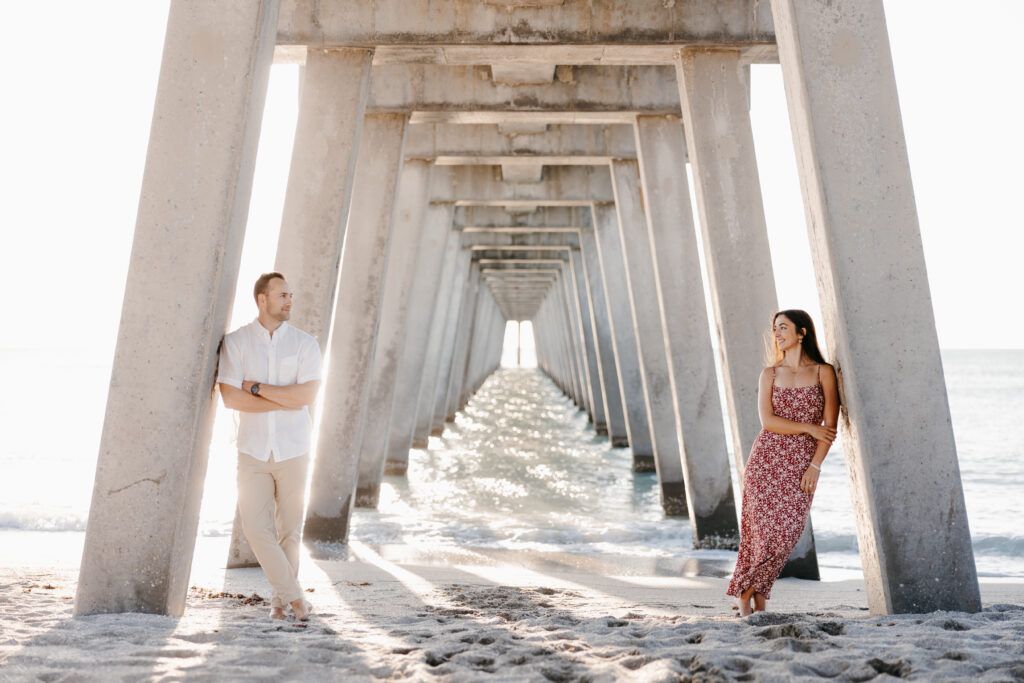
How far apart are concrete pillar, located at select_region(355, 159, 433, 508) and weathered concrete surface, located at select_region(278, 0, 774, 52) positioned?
4134 mm

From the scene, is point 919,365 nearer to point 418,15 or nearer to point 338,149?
point 338,149

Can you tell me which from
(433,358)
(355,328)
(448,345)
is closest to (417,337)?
(433,358)

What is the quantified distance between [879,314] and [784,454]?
91cm

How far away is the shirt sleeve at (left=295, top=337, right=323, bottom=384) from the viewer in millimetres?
4273

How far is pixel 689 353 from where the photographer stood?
956cm

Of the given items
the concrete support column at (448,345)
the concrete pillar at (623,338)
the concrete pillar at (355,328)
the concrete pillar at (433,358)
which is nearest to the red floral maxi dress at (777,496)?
the concrete pillar at (355,328)

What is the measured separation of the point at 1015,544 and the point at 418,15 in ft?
30.9

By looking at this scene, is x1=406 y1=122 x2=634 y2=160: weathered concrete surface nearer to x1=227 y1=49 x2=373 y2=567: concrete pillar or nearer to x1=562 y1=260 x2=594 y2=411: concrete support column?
x1=227 y1=49 x2=373 y2=567: concrete pillar

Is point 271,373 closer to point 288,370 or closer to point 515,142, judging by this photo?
point 288,370

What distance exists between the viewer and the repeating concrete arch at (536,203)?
4.10 metres

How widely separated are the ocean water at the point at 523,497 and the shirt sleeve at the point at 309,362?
16.6 inches

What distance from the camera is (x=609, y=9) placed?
8.22m

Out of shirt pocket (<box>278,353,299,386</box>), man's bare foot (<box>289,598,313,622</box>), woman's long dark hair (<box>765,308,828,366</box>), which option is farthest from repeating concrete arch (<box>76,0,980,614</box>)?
man's bare foot (<box>289,598,313,622</box>)

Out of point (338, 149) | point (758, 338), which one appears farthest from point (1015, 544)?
point (338, 149)
